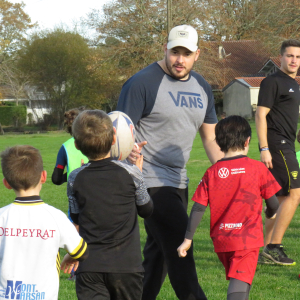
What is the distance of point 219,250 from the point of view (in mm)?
3752

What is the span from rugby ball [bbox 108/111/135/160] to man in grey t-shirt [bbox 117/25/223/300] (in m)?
0.25

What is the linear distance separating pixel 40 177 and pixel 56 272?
1.91 feet

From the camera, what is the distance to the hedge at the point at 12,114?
51875 millimetres

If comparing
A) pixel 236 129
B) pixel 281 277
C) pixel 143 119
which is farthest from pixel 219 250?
pixel 281 277

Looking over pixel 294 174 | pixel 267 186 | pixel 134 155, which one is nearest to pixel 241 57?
pixel 294 174

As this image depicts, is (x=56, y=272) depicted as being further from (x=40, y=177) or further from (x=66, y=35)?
(x=66, y=35)

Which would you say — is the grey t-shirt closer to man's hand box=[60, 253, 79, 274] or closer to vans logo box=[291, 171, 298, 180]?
man's hand box=[60, 253, 79, 274]

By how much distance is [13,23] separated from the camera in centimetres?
5153

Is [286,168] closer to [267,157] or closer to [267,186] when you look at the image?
[267,157]

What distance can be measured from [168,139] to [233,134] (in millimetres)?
575

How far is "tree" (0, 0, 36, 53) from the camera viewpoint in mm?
50787

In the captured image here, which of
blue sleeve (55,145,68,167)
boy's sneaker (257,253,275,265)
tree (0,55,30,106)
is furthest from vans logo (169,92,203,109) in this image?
tree (0,55,30,106)

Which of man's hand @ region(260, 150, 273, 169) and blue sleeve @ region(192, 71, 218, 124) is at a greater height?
blue sleeve @ region(192, 71, 218, 124)

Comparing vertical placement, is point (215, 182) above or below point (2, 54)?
below
